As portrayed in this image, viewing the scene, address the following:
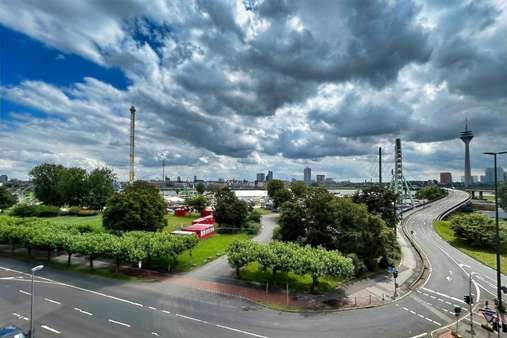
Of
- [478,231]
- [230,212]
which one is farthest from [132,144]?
[478,231]

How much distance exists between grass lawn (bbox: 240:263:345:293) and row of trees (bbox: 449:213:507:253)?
1441 inches

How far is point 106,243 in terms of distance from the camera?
34094mm

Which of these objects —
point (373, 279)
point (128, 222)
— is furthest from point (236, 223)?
point (373, 279)

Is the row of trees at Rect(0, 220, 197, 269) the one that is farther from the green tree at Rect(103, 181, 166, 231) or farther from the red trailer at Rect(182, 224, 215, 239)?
the red trailer at Rect(182, 224, 215, 239)

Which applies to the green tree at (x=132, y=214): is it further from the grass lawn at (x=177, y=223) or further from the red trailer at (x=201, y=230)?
the grass lawn at (x=177, y=223)

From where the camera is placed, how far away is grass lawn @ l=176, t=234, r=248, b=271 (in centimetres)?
3980

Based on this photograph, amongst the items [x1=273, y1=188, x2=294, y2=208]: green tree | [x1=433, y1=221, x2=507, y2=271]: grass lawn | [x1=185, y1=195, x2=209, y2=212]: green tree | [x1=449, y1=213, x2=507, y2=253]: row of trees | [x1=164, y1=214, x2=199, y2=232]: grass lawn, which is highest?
[x1=273, y1=188, x2=294, y2=208]: green tree

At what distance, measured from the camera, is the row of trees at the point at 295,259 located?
28.3m

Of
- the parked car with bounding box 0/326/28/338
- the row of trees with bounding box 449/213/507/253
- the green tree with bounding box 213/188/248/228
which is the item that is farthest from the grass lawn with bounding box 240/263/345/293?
the row of trees with bounding box 449/213/507/253

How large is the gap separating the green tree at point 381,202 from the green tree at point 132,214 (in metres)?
38.8

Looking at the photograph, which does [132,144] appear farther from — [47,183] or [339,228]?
[339,228]

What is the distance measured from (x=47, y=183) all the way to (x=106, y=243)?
84.0 m

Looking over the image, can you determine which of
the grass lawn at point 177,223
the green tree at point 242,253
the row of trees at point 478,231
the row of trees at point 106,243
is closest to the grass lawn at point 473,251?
the row of trees at point 478,231

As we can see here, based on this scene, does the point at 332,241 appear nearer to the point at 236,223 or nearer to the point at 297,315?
the point at 297,315
